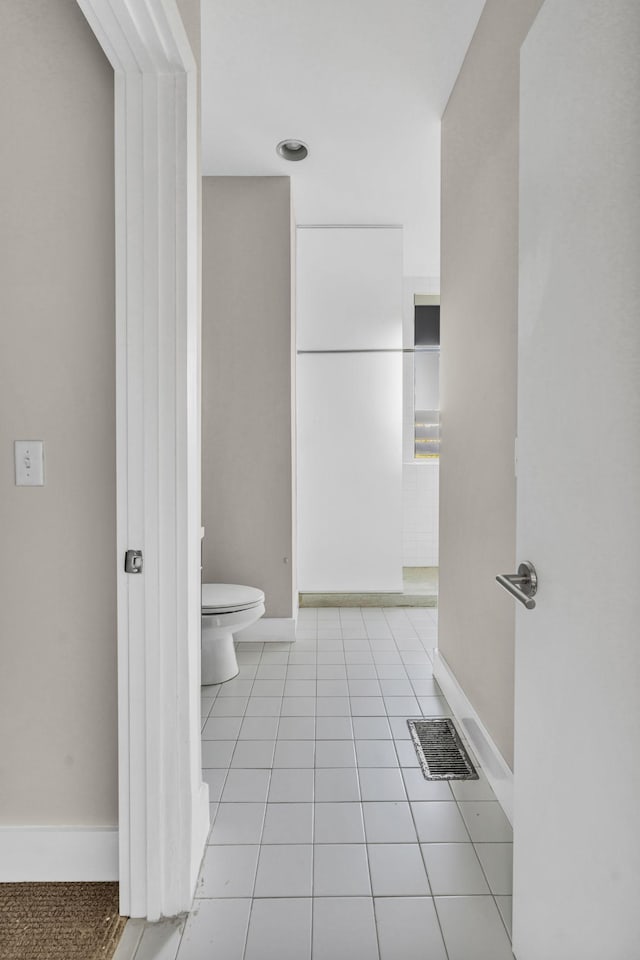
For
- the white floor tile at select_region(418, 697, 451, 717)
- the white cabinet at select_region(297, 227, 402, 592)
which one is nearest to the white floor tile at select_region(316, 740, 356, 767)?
the white floor tile at select_region(418, 697, 451, 717)

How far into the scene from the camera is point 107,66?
133 cm

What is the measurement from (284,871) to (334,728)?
73 centimetres

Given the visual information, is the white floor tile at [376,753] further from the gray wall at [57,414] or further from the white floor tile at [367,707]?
the gray wall at [57,414]

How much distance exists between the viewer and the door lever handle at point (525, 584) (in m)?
1.03

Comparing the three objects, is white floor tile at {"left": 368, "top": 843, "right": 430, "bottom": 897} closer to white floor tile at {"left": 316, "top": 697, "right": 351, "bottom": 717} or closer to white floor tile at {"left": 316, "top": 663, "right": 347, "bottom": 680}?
white floor tile at {"left": 316, "top": 697, "right": 351, "bottom": 717}

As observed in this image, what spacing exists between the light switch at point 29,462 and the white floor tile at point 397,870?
1.29m

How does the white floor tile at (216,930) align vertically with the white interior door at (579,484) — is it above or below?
below

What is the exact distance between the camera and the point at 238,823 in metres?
1.62

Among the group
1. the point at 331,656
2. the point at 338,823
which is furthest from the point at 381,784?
the point at 331,656

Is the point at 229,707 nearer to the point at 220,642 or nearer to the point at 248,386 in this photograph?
the point at 220,642

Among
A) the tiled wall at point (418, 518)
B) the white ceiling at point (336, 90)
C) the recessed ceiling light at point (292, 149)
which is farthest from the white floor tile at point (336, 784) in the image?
the tiled wall at point (418, 518)

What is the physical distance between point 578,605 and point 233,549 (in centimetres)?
249

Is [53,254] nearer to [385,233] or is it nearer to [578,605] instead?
[578,605]

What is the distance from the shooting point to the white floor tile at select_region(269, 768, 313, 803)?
1.72 meters
